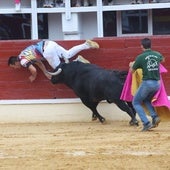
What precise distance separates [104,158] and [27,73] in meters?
4.85

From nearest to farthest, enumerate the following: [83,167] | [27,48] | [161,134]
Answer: [83,167]
[161,134]
[27,48]

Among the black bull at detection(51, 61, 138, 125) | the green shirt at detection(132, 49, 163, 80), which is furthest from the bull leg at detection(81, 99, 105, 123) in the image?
the green shirt at detection(132, 49, 163, 80)

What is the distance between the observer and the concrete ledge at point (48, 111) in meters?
12.4

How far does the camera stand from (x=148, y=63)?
1030cm

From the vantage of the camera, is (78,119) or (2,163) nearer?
(2,163)

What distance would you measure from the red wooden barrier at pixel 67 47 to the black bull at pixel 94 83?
478mm

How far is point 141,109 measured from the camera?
34.4 feet

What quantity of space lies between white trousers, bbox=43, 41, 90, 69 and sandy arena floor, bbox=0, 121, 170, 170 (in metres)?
1.17

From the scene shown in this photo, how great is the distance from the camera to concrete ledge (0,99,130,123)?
12.4m

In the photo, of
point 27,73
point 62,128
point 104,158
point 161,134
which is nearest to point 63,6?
point 27,73

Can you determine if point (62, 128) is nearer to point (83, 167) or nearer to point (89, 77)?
point (89, 77)

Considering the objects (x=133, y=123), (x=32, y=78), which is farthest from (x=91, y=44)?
(x=133, y=123)

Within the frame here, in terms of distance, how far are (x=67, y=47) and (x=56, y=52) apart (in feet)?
1.07

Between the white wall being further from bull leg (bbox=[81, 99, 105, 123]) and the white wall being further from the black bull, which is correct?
bull leg (bbox=[81, 99, 105, 123])
